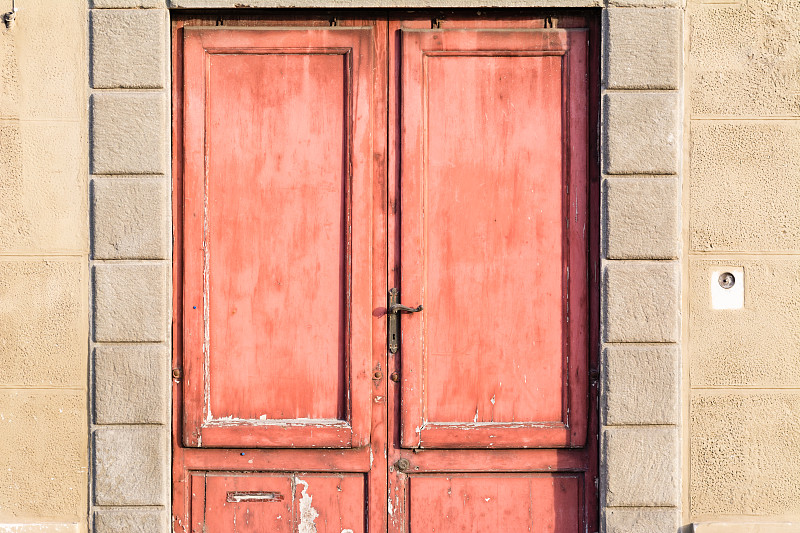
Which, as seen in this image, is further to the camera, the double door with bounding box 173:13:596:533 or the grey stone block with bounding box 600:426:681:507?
the double door with bounding box 173:13:596:533

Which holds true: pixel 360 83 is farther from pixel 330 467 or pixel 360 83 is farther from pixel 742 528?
pixel 742 528

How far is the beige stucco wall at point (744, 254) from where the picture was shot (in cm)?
321

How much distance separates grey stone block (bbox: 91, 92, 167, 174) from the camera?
3.21 m

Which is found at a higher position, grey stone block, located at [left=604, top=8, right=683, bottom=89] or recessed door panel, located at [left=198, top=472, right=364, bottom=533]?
grey stone block, located at [left=604, top=8, right=683, bottom=89]

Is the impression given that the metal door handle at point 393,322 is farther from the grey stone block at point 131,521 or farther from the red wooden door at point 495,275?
the grey stone block at point 131,521

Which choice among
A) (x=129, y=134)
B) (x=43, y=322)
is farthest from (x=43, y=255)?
(x=129, y=134)

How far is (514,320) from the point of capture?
332 cm

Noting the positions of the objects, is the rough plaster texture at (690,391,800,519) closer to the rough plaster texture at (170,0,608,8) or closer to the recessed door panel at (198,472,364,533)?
the recessed door panel at (198,472,364,533)

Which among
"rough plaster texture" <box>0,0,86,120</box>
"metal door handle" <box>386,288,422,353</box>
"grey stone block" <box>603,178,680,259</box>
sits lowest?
"metal door handle" <box>386,288,422,353</box>

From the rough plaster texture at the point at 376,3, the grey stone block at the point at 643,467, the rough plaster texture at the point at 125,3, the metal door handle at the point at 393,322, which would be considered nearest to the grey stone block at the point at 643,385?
the grey stone block at the point at 643,467

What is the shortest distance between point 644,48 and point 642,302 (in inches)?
46.0

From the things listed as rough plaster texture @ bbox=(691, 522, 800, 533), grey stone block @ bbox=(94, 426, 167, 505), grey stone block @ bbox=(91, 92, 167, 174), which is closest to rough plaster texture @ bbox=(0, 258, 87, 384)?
grey stone block @ bbox=(94, 426, 167, 505)

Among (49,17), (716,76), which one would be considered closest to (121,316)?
(49,17)

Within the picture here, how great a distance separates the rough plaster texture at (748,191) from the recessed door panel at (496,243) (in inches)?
21.3
